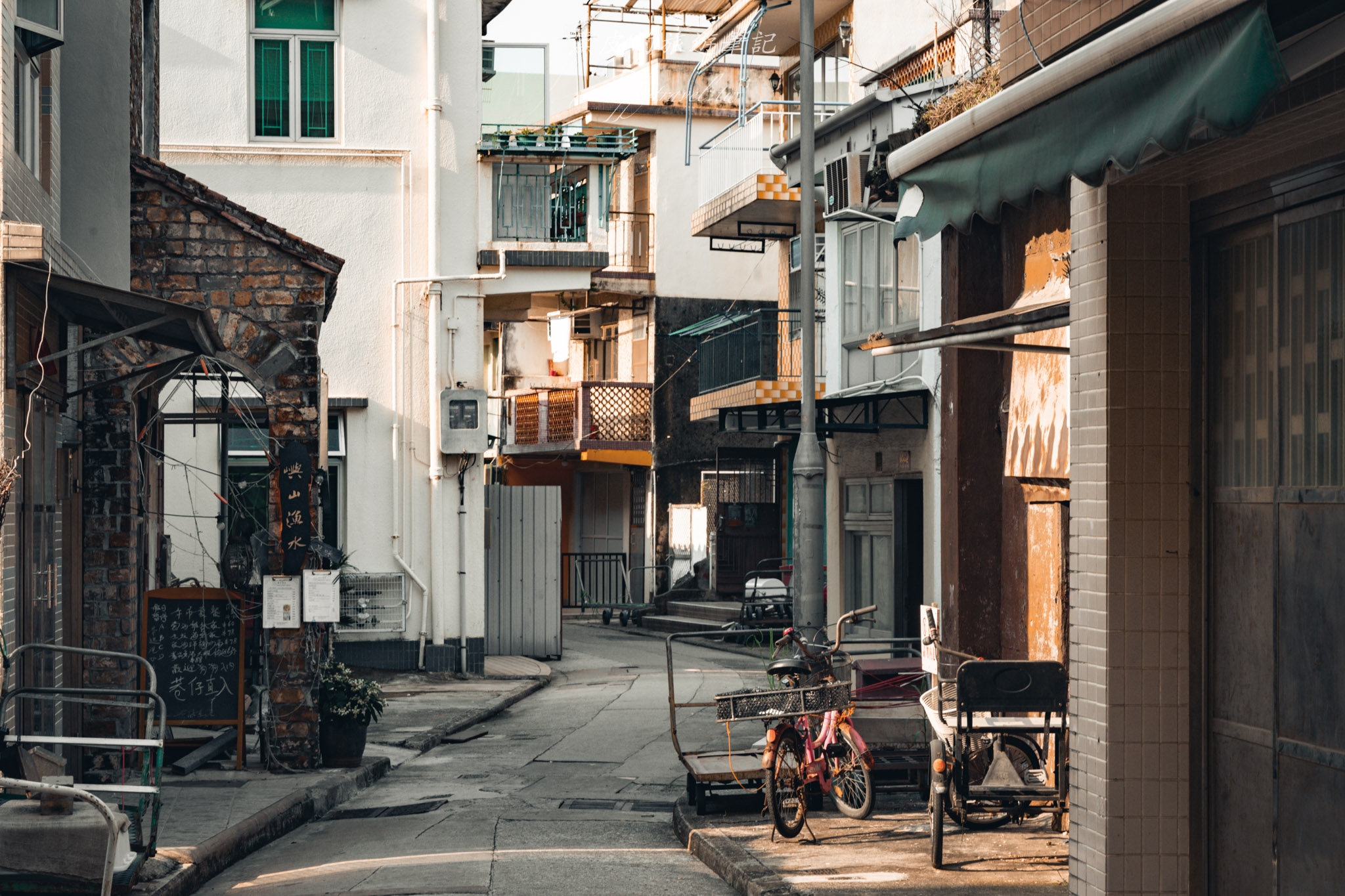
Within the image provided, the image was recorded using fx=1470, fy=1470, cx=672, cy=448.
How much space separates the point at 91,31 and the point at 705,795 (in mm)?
8108

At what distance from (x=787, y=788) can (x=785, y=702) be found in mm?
602

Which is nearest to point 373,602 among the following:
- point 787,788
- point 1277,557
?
point 787,788

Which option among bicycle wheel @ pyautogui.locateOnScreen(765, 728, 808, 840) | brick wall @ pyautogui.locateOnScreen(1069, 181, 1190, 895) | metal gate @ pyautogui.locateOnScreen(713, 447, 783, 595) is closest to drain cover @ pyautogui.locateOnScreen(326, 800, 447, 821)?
bicycle wheel @ pyautogui.locateOnScreen(765, 728, 808, 840)

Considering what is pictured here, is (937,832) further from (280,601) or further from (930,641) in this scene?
(280,601)

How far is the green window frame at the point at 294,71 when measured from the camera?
2234 cm

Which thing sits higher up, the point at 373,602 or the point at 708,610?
the point at 373,602

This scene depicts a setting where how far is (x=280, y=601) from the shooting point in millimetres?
13461

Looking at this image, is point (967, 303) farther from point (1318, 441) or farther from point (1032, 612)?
point (1318, 441)

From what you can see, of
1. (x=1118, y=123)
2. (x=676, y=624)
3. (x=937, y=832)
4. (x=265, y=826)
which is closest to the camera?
(x=1118, y=123)

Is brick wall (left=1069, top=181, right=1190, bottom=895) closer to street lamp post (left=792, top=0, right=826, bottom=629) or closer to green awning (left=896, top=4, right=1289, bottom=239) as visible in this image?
green awning (left=896, top=4, right=1289, bottom=239)

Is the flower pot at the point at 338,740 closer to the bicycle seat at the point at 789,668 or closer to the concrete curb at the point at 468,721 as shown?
the concrete curb at the point at 468,721

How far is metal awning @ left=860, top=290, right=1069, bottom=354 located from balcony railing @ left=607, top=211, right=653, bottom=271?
27044 mm

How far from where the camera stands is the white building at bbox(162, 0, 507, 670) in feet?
72.9

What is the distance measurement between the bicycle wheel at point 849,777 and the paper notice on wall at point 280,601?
543cm
